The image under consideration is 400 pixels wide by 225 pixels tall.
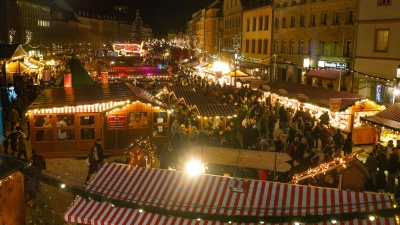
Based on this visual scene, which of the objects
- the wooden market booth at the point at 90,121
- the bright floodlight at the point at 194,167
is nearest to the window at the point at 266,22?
the wooden market booth at the point at 90,121

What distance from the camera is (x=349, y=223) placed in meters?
6.26

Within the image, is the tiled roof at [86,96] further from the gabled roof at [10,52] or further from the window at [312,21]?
the window at [312,21]

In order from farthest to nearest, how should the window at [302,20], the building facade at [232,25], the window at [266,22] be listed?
the building facade at [232,25] < the window at [266,22] < the window at [302,20]

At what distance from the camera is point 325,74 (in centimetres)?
2956

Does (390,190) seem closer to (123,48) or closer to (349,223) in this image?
(349,223)

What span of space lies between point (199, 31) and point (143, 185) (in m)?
76.5

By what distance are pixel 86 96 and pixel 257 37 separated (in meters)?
30.0

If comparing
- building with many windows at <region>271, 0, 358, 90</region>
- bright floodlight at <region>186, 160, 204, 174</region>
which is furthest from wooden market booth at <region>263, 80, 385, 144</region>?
bright floodlight at <region>186, 160, 204, 174</region>

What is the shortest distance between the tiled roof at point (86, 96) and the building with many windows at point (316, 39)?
12779 millimetres

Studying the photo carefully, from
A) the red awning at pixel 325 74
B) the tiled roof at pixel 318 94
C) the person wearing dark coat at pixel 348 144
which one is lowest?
the person wearing dark coat at pixel 348 144

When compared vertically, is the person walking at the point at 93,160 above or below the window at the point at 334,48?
below

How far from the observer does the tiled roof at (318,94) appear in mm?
17719

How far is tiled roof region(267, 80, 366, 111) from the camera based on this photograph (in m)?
17.7

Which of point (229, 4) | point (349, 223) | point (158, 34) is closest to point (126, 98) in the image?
point (349, 223)
